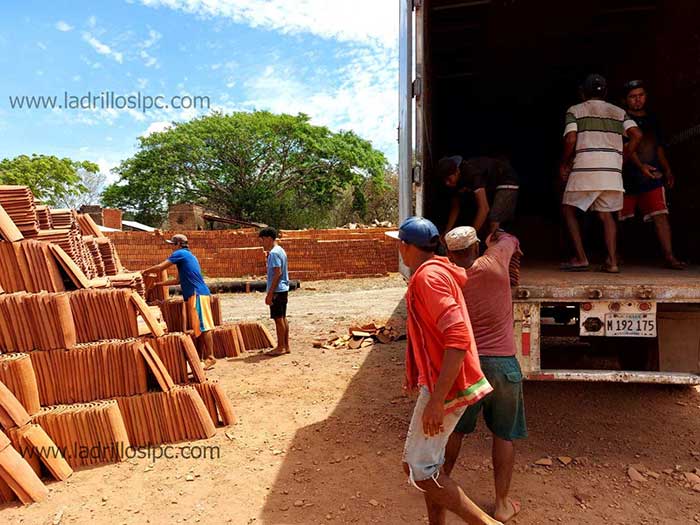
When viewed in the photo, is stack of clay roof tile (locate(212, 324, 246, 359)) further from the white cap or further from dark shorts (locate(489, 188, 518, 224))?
the white cap

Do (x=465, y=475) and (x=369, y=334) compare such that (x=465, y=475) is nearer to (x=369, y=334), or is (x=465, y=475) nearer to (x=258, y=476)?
(x=258, y=476)

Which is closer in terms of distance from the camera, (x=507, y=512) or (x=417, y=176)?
(x=507, y=512)

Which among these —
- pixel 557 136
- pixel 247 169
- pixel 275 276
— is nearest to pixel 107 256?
pixel 275 276

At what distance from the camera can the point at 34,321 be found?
10.9 feet

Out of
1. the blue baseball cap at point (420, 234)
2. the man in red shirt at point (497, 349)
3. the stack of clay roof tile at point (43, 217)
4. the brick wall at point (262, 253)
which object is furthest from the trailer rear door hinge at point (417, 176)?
the brick wall at point (262, 253)

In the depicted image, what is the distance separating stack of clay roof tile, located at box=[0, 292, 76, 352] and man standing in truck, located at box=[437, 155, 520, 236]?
9.64 feet

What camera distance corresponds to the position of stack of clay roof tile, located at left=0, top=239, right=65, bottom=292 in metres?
3.45

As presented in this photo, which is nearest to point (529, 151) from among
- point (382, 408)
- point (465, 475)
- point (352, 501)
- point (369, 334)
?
point (369, 334)

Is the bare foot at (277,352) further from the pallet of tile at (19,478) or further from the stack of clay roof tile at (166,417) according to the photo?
the pallet of tile at (19,478)

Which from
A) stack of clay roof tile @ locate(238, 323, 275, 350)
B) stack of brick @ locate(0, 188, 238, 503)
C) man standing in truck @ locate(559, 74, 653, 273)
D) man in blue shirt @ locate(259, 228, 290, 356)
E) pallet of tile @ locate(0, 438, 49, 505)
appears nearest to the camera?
pallet of tile @ locate(0, 438, 49, 505)

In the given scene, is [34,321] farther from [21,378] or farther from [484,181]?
[484,181]

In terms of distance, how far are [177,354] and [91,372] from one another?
0.61 meters

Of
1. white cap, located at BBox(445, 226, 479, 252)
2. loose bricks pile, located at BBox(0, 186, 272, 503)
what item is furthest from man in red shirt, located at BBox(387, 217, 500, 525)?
loose bricks pile, located at BBox(0, 186, 272, 503)

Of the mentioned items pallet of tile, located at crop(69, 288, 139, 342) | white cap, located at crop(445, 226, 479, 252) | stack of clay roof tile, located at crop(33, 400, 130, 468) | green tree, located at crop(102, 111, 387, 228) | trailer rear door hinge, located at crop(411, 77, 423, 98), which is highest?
green tree, located at crop(102, 111, 387, 228)
